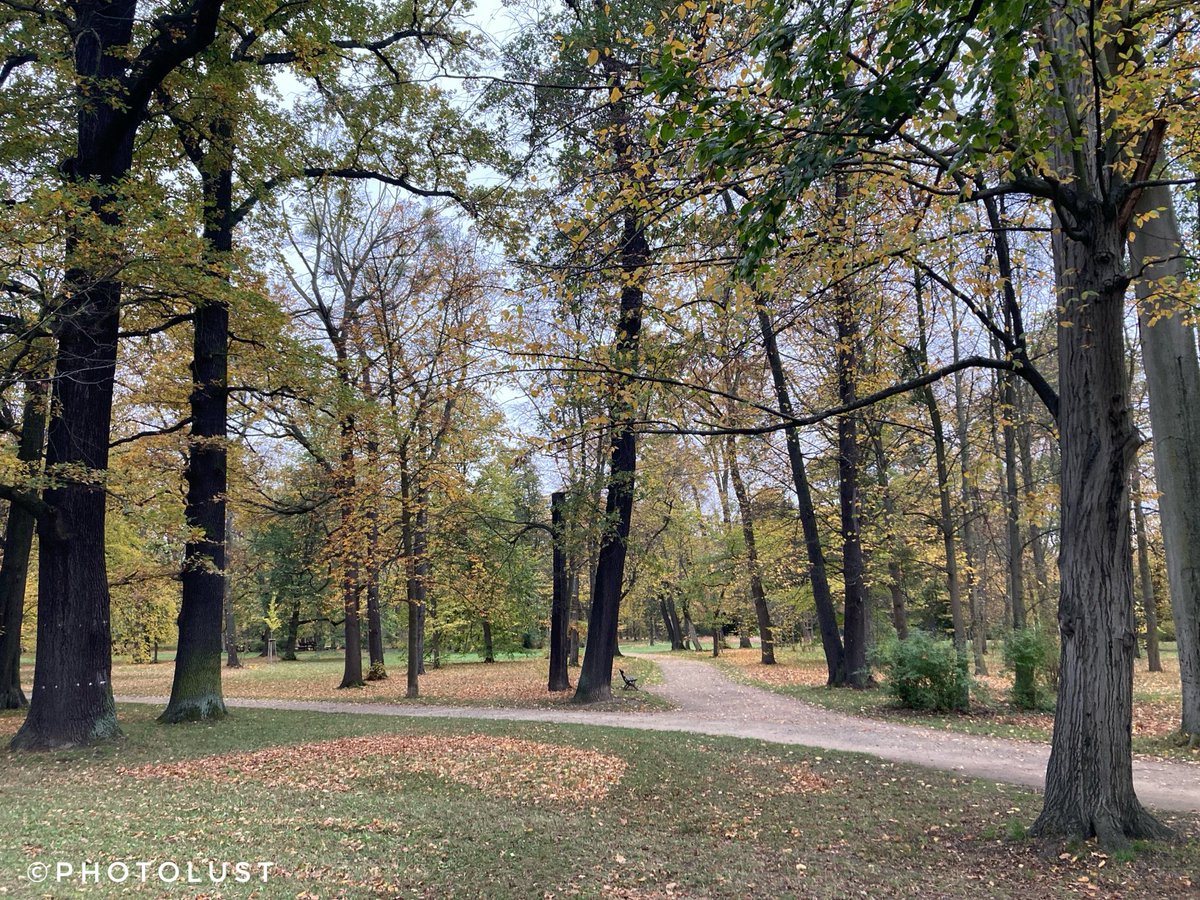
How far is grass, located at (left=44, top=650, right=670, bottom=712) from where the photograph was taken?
14562mm

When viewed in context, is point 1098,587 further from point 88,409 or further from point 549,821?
point 88,409

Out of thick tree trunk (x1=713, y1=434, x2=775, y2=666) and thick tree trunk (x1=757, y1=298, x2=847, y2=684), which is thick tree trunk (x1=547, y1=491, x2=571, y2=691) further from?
thick tree trunk (x1=757, y1=298, x2=847, y2=684)

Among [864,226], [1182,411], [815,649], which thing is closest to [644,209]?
[864,226]

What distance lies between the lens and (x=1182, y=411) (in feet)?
27.4

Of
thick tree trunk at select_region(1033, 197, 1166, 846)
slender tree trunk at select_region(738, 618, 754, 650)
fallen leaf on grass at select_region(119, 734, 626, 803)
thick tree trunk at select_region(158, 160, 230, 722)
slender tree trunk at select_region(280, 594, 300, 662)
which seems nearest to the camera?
thick tree trunk at select_region(1033, 197, 1166, 846)

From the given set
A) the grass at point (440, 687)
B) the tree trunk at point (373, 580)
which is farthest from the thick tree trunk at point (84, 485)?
the grass at point (440, 687)

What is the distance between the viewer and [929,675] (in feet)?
37.9

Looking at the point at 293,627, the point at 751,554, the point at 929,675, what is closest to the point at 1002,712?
the point at 929,675

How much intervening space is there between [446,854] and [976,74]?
576 centimetres

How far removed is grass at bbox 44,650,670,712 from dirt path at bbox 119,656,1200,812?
0.92 meters

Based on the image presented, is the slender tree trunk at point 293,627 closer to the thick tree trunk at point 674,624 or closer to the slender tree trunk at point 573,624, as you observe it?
the slender tree trunk at point 573,624

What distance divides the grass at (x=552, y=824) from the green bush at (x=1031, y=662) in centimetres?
517

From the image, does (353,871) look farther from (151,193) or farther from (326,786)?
(151,193)

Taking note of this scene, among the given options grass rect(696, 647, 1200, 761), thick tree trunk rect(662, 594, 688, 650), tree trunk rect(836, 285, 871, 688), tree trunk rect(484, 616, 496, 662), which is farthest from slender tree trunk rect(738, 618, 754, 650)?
tree trunk rect(836, 285, 871, 688)
